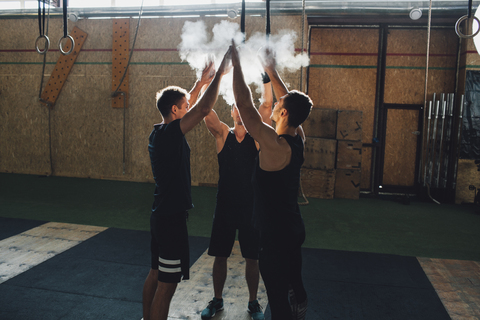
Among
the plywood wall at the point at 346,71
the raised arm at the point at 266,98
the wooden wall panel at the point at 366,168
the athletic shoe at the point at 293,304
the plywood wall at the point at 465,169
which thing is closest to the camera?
the athletic shoe at the point at 293,304

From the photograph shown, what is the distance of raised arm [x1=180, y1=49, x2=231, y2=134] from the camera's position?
1.73 meters

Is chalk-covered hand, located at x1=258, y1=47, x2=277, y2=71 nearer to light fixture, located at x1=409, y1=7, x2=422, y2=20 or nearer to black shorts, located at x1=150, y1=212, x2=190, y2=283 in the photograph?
black shorts, located at x1=150, y1=212, x2=190, y2=283

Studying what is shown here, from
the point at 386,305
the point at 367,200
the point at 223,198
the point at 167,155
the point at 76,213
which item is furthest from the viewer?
the point at 367,200

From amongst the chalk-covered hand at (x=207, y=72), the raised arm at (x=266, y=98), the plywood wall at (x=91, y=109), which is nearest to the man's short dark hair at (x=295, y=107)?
the raised arm at (x=266, y=98)

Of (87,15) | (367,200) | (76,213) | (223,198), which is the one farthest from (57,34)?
(367,200)

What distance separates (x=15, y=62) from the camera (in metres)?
7.15

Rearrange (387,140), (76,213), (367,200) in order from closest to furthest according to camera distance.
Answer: (76,213)
(367,200)
(387,140)

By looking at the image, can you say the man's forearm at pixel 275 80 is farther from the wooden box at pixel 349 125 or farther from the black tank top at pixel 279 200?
the wooden box at pixel 349 125

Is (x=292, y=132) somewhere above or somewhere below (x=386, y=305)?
above

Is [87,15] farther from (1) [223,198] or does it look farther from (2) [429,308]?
(2) [429,308]

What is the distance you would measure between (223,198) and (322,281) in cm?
125

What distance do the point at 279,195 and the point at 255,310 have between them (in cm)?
106

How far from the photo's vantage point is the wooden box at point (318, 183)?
19.3 feet

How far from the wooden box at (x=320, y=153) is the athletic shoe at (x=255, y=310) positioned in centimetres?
390
